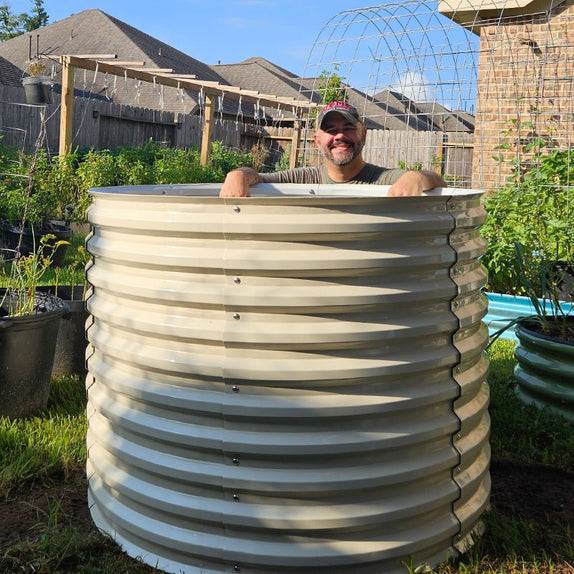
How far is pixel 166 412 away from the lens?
2.13 metres

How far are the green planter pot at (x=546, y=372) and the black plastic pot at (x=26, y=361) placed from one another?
261 cm

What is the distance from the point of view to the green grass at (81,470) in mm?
2389

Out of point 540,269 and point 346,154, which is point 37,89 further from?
point 540,269

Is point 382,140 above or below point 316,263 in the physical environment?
above

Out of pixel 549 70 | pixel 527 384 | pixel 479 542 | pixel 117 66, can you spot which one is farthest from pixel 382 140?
pixel 479 542

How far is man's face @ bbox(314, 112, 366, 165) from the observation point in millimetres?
3939

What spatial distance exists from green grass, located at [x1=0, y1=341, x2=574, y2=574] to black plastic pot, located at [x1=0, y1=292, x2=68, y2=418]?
11cm

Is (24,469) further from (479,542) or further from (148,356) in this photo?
(479,542)

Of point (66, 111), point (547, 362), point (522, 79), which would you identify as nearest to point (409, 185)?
point (547, 362)

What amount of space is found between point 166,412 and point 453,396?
2.83 ft

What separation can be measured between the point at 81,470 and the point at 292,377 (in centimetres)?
162

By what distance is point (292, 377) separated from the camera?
1.97 m

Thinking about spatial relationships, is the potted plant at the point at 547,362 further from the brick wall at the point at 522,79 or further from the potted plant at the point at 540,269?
the brick wall at the point at 522,79

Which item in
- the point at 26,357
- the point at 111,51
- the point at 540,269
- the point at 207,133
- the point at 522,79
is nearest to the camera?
the point at 26,357
